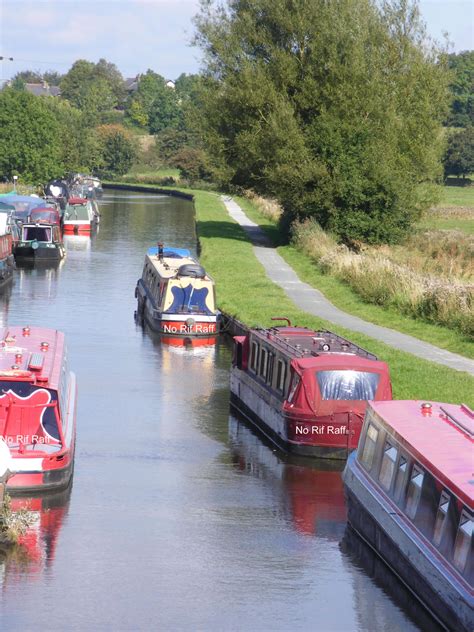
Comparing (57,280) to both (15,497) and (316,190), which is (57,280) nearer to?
(316,190)

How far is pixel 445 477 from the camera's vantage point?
1741 centimetres

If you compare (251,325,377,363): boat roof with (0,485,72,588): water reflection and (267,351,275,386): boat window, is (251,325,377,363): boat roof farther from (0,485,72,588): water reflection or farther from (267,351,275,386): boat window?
(0,485,72,588): water reflection

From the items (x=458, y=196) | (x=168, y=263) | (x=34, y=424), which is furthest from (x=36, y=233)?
(x=458, y=196)

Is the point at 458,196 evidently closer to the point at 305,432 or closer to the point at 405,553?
the point at 305,432

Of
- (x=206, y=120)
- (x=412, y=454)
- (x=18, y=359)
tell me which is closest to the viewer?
(x=412, y=454)

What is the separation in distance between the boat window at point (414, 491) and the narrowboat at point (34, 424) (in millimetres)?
7163

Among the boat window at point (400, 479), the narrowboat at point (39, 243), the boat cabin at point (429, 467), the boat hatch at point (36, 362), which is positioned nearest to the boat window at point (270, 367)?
the boat hatch at point (36, 362)

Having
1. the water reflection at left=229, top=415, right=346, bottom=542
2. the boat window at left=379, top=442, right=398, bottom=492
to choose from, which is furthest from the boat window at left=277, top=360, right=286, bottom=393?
the boat window at left=379, top=442, right=398, bottom=492

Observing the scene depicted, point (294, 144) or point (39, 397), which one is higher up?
point (294, 144)

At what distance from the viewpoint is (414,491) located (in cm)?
1888

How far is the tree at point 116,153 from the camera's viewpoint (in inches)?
6535

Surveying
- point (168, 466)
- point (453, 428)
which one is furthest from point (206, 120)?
point (453, 428)

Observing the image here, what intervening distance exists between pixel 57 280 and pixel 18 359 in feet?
119

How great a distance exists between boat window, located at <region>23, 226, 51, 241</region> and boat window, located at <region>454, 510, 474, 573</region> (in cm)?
5558
